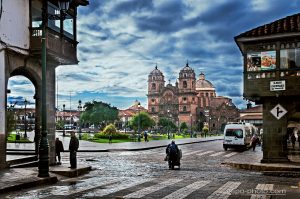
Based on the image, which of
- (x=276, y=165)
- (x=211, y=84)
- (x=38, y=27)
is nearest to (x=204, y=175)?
(x=276, y=165)

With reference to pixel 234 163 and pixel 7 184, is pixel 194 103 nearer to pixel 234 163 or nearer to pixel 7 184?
pixel 234 163

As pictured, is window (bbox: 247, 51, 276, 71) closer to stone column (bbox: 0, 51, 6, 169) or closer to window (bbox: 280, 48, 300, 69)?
window (bbox: 280, 48, 300, 69)

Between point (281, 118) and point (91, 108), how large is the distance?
12109 centimetres

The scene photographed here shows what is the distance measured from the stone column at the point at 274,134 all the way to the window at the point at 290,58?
74.2 inches

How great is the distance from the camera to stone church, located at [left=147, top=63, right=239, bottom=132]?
154 metres

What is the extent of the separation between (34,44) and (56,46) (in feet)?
3.50

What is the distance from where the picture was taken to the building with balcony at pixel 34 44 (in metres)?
17.6

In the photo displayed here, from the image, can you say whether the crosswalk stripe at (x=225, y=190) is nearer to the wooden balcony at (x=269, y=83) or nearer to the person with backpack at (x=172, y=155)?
the person with backpack at (x=172, y=155)

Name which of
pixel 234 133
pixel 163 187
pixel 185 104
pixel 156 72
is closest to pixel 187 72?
pixel 185 104

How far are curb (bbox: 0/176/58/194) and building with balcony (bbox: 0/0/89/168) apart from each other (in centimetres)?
321

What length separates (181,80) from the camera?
157 m

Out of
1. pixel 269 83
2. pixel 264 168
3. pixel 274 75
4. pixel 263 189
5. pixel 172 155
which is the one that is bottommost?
pixel 264 168

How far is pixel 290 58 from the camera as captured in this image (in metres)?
23.2

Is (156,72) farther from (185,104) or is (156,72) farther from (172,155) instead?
(172,155)
